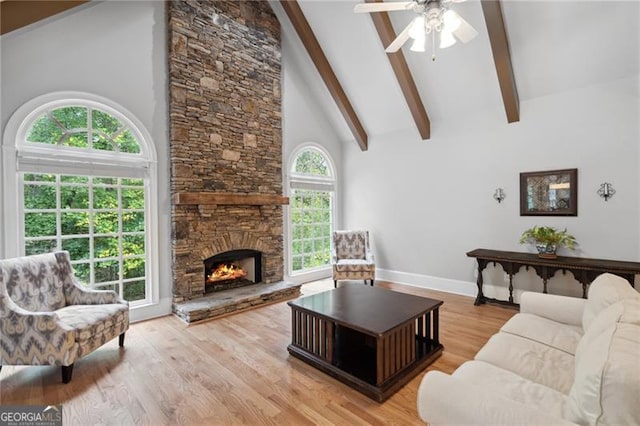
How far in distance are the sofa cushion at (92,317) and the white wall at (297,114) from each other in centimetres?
290

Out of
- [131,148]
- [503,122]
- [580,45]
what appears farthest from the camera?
[503,122]

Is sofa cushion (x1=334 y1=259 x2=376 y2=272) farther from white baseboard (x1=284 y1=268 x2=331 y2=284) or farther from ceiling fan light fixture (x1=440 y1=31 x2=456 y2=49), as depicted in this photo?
ceiling fan light fixture (x1=440 y1=31 x2=456 y2=49)

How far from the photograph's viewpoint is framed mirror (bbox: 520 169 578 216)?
12.9 ft

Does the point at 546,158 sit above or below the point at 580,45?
below

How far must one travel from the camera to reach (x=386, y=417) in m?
2.04

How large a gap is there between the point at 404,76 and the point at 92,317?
4862 mm

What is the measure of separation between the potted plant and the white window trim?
3.58 metres

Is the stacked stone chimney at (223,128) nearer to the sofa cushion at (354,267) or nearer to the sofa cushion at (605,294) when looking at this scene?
the sofa cushion at (354,267)

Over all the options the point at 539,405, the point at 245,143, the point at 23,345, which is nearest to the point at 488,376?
the point at 539,405

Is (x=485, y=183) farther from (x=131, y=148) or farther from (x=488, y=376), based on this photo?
(x=131, y=148)

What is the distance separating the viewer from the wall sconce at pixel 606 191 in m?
3.67

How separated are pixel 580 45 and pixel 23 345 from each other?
6.36 metres

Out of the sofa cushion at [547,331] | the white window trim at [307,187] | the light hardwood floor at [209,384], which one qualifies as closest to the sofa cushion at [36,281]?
the light hardwood floor at [209,384]

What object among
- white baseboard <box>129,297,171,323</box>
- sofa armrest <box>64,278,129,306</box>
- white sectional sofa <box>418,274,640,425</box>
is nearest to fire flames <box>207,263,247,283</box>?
white baseboard <box>129,297,171,323</box>
